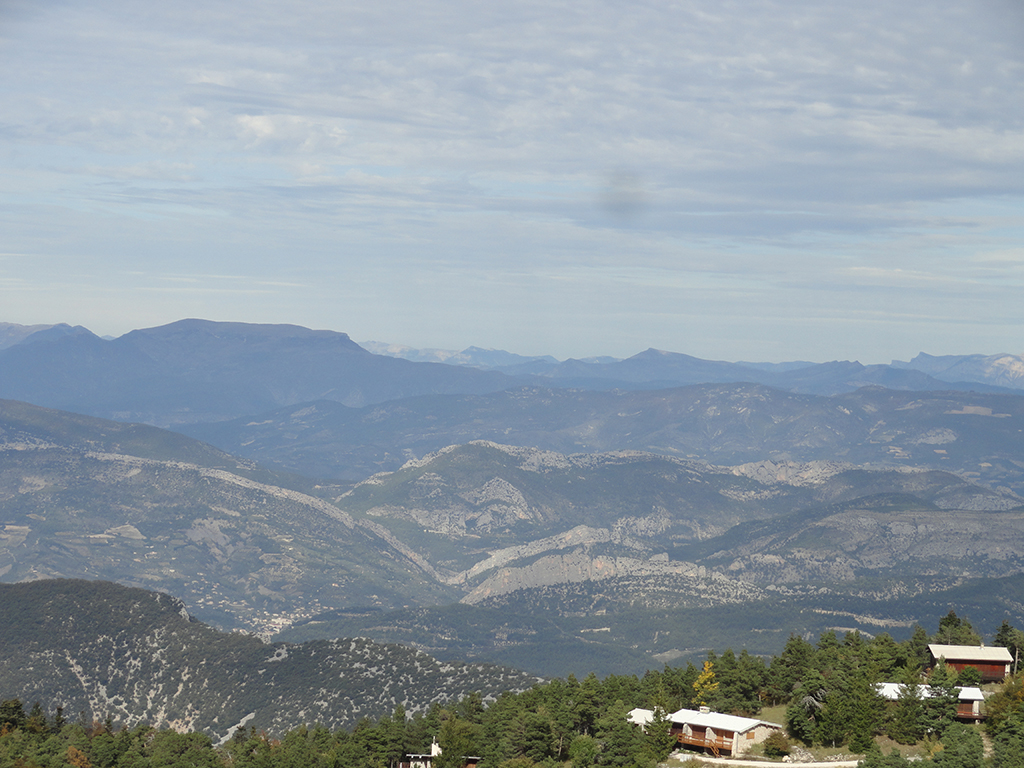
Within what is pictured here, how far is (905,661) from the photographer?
459 ft

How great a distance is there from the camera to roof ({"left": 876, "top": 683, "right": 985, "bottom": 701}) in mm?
118000

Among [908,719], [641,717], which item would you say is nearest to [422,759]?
[641,717]

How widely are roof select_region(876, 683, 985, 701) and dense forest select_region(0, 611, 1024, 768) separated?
3.16 ft

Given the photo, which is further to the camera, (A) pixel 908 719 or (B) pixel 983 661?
(B) pixel 983 661

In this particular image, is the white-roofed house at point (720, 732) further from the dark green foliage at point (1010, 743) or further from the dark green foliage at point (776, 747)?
the dark green foliage at point (1010, 743)

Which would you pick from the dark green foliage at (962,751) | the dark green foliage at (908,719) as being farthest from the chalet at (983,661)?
the dark green foliage at (962,751)

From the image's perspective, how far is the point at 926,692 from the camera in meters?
120

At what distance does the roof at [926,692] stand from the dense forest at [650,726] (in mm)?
964

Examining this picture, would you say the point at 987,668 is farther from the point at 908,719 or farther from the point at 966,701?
the point at 908,719

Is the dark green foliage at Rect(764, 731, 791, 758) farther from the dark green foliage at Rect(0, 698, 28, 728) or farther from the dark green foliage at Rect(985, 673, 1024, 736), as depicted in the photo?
the dark green foliage at Rect(0, 698, 28, 728)

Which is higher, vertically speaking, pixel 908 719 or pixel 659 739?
pixel 908 719

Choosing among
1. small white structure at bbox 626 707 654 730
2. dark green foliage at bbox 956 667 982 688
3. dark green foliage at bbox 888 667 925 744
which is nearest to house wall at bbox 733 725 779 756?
small white structure at bbox 626 707 654 730

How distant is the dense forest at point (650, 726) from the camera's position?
11262 centimetres

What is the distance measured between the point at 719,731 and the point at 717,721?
8.91 feet
